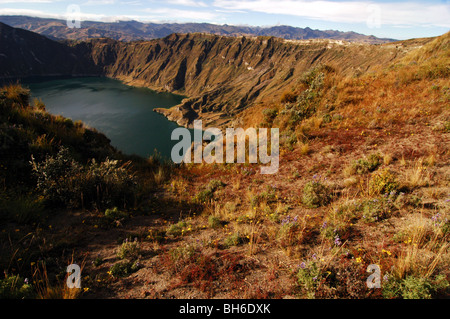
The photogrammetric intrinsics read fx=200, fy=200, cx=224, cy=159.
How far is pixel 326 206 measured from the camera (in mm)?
5430

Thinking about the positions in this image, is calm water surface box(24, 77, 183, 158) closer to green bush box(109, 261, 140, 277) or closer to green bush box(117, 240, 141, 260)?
green bush box(117, 240, 141, 260)

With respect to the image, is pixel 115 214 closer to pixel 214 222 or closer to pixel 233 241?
pixel 214 222

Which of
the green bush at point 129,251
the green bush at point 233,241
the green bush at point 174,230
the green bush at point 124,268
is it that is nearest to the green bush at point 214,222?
the green bush at point 174,230

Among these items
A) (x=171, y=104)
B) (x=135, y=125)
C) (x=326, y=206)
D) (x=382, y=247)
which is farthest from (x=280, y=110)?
(x=171, y=104)

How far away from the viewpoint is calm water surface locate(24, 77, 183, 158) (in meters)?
80.7

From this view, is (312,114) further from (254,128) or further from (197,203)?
(197,203)

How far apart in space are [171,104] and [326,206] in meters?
172

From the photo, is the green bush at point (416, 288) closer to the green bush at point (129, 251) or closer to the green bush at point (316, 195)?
the green bush at point (316, 195)

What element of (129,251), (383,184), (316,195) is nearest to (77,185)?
(129,251)

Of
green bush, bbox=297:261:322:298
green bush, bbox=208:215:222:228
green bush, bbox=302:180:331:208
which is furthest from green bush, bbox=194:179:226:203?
green bush, bbox=297:261:322:298

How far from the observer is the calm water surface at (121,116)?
80688mm

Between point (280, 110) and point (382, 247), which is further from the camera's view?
point (280, 110)

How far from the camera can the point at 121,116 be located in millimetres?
113812
